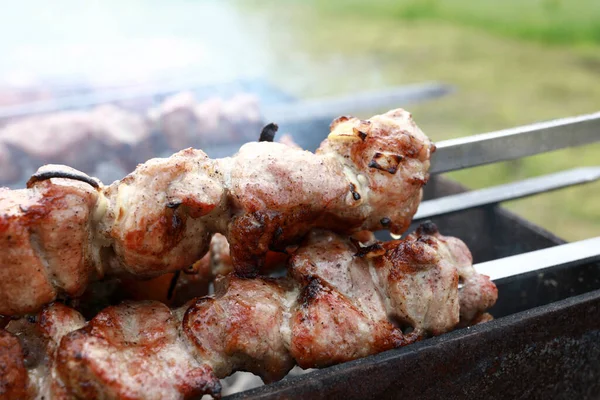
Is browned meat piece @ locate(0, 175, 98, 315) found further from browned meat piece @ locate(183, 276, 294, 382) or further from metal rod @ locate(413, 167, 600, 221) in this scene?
metal rod @ locate(413, 167, 600, 221)

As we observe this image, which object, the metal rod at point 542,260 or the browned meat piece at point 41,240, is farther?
the metal rod at point 542,260

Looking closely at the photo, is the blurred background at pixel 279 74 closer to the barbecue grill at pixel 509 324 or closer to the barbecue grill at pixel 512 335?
the barbecue grill at pixel 509 324

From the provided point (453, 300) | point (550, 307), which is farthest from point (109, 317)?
point (550, 307)

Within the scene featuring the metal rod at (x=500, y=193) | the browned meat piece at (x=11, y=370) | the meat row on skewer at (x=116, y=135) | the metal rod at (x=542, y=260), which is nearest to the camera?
the browned meat piece at (x=11, y=370)

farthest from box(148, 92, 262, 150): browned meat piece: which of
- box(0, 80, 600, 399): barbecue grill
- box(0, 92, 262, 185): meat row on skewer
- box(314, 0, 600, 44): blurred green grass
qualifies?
box(314, 0, 600, 44): blurred green grass

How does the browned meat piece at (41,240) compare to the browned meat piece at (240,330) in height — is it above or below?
above

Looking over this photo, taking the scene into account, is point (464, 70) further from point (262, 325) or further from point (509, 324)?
point (262, 325)

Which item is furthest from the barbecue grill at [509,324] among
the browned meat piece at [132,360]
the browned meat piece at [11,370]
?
the browned meat piece at [11,370]
